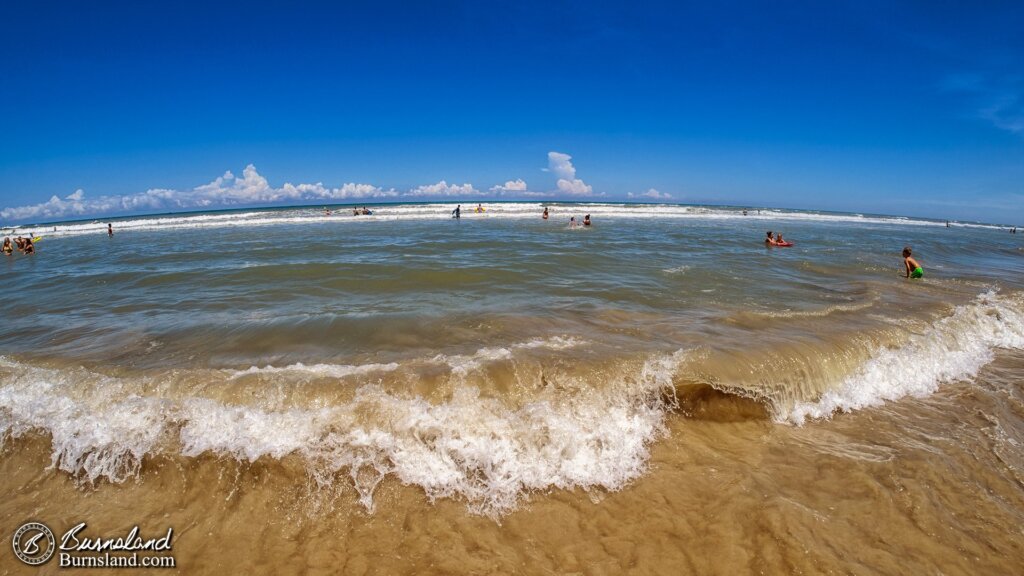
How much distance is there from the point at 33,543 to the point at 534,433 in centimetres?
416

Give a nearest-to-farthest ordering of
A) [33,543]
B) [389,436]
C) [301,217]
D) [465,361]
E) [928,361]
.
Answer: [33,543]
[389,436]
[465,361]
[928,361]
[301,217]

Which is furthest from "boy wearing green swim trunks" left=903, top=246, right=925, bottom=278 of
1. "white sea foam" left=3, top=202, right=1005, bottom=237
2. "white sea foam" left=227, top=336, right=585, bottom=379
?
"white sea foam" left=3, top=202, right=1005, bottom=237

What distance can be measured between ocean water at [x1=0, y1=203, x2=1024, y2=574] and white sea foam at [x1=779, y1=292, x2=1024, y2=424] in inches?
1.7

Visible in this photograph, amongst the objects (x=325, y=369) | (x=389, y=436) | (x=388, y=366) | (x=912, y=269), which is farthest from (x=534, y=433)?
(x=912, y=269)

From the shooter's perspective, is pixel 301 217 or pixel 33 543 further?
pixel 301 217

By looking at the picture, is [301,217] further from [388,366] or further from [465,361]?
[465,361]

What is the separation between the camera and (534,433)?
419 cm

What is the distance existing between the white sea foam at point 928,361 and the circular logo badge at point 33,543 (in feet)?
23.4

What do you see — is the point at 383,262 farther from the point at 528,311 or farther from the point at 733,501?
the point at 733,501

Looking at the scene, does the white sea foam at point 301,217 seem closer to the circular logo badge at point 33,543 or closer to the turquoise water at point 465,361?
the turquoise water at point 465,361

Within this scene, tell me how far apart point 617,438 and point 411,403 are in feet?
7.34

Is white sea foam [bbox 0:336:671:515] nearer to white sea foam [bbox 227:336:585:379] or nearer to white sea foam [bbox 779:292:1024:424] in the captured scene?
white sea foam [bbox 227:336:585:379]

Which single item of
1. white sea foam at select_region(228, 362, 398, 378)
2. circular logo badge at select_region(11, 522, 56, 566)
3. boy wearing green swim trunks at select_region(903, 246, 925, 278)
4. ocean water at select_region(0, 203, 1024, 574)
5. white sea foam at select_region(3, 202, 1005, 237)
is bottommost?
circular logo badge at select_region(11, 522, 56, 566)

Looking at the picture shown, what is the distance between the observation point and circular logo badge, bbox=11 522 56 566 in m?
3.11
